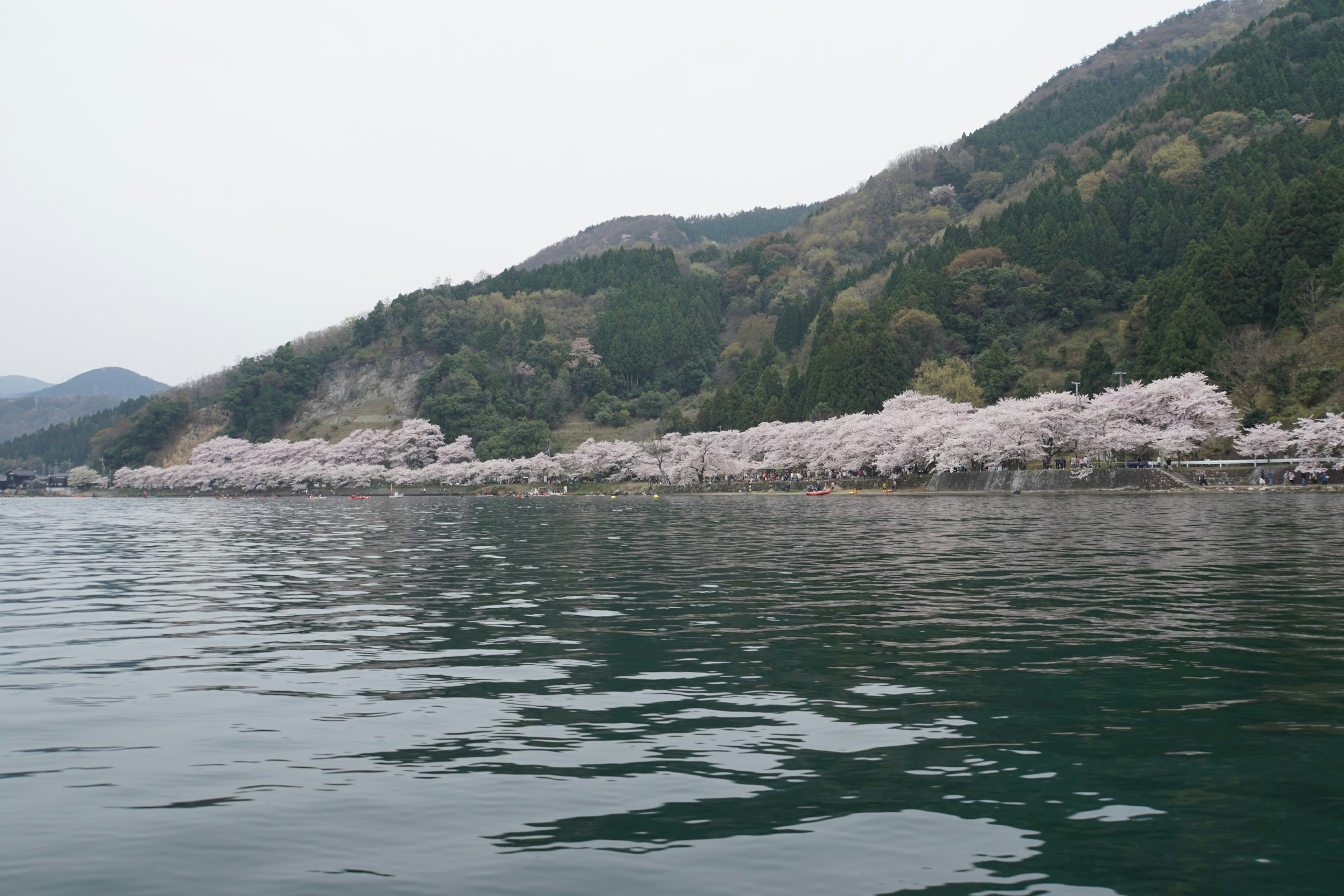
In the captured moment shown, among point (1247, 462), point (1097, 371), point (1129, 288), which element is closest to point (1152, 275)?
point (1129, 288)

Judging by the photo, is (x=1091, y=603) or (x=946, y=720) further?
(x=1091, y=603)

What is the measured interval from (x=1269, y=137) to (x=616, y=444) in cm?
10411

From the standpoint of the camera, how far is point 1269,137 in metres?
145

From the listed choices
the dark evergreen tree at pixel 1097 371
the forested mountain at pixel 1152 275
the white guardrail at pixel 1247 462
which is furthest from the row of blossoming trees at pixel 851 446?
the dark evergreen tree at pixel 1097 371

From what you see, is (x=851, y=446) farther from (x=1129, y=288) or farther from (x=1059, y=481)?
(x=1129, y=288)

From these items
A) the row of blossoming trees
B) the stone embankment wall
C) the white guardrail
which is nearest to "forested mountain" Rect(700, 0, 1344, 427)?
the white guardrail

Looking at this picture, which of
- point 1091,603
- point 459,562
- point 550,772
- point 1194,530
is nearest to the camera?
point 550,772

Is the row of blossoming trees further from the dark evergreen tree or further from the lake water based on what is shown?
the lake water

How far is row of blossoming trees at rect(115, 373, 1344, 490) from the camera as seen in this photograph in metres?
86.2

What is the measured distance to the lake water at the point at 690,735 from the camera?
728cm

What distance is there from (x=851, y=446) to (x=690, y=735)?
103 m

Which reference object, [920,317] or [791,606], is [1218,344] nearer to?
[920,317]

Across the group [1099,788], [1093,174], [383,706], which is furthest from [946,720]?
[1093,174]

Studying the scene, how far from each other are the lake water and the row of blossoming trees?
215 ft
